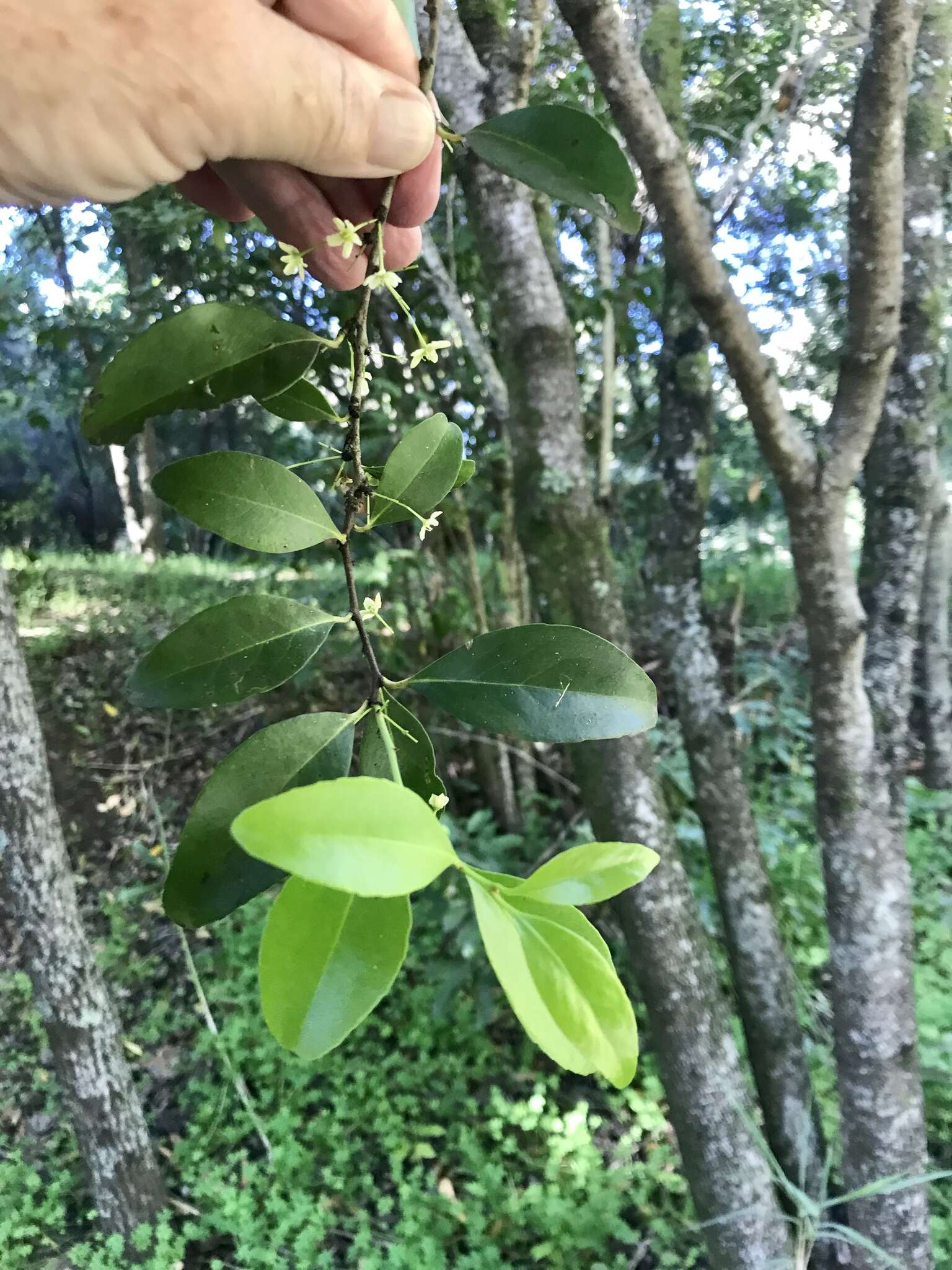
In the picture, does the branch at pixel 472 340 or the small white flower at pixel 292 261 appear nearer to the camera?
the small white flower at pixel 292 261

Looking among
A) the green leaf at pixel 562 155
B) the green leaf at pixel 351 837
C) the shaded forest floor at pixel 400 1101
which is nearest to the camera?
the green leaf at pixel 351 837

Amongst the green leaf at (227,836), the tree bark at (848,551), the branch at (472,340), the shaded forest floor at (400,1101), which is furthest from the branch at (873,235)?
the shaded forest floor at (400,1101)

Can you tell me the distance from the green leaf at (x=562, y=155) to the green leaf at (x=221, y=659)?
34cm

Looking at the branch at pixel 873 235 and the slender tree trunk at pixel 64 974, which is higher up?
the branch at pixel 873 235

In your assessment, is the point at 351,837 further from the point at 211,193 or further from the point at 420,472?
the point at 211,193

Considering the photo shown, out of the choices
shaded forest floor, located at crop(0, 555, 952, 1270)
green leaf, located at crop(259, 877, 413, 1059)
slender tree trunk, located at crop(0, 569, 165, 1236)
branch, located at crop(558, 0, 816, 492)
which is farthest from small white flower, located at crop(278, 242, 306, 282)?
shaded forest floor, located at crop(0, 555, 952, 1270)

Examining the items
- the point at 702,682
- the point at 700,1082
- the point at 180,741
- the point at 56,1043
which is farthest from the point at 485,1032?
the point at 180,741

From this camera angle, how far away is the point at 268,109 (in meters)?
0.48

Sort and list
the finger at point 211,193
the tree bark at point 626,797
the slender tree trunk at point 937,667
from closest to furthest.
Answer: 1. the finger at point 211,193
2. the tree bark at point 626,797
3. the slender tree trunk at point 937,667

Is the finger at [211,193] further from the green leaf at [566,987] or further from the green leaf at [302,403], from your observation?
the green leaf at [566,987]

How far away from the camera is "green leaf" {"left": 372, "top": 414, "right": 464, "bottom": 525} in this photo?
1.71 ft

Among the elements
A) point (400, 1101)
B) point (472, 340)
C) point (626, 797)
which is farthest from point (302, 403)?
point (400, 1101)

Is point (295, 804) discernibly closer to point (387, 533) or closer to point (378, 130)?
point (378, 130)

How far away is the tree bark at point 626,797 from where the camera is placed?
4.07ft
